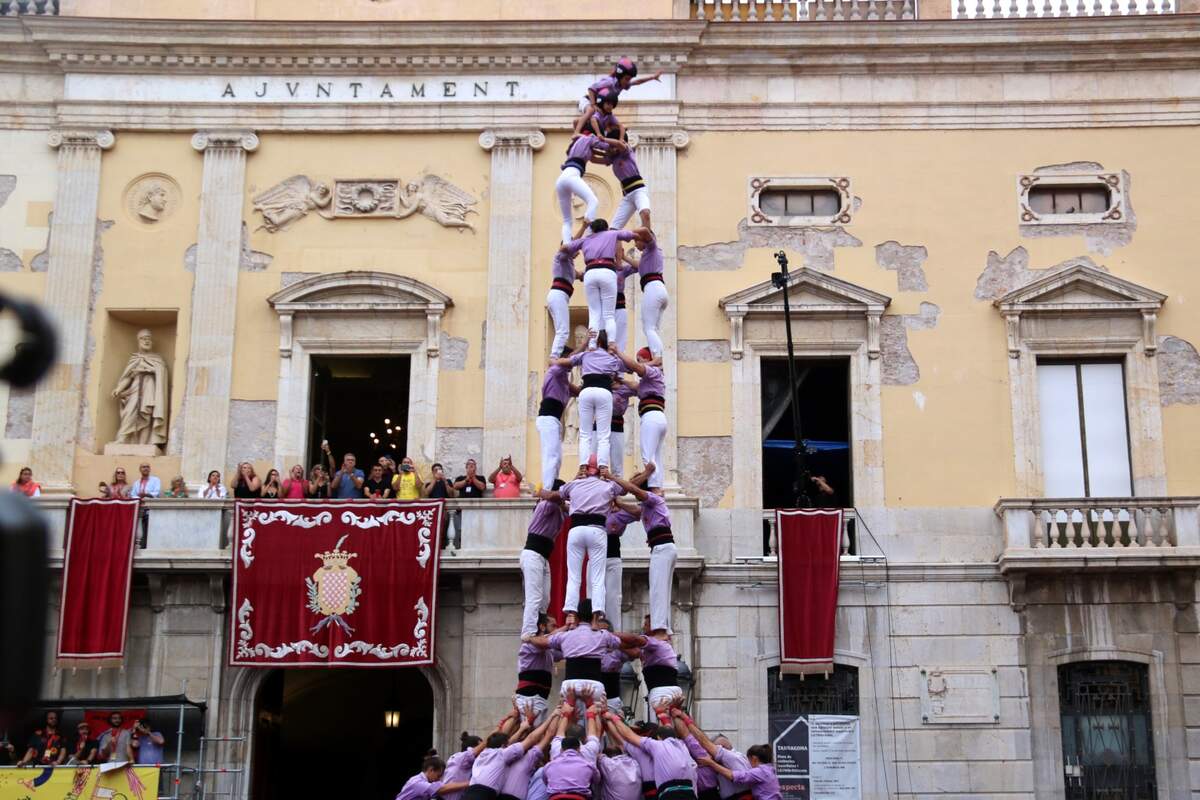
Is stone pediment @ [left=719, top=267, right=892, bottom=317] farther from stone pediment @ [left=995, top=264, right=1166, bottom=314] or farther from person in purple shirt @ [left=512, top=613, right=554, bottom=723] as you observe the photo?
person in purple shirt @ [left=512, top=613, right=554, bottom=723]

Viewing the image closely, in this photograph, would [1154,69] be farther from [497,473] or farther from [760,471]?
[497,473]

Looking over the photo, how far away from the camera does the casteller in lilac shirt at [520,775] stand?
15.2 m

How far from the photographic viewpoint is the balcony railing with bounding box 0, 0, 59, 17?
2822 centimetres

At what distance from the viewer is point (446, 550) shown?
24.8 m

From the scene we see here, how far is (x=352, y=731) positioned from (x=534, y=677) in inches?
640

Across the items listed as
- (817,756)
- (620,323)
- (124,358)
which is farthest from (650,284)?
(124,358)

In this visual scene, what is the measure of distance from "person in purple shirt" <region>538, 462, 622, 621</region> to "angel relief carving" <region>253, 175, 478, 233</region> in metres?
12.0

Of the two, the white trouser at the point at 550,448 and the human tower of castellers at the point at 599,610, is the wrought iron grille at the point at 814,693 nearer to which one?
the human tower of castellers at the point at 599,610

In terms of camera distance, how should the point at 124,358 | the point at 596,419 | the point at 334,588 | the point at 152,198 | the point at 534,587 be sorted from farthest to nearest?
the point at 152,198
the point at 124,358
the point at 334,588
the point at 596,419
the point at 534,587

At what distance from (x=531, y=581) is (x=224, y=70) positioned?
48.4 ft

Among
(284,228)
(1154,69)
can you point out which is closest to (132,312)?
(284,228)

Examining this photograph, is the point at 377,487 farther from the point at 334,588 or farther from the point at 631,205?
the point at 631,205

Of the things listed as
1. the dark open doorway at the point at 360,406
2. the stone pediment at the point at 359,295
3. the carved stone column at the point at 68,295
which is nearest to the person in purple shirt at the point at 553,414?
the stone pediment at the point at 359,295

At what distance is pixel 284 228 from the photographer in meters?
27.4
